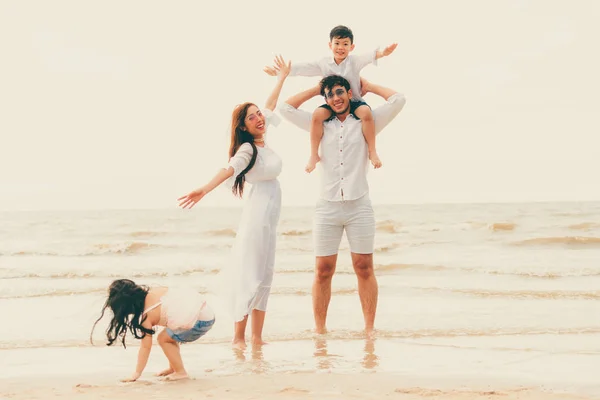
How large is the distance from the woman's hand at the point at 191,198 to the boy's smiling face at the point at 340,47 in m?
1.84

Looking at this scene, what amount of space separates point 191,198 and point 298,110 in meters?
1.65

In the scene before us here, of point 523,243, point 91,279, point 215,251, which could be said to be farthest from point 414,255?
point 91,279

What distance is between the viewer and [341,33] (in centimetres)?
588

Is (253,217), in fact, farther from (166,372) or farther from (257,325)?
(166,372)

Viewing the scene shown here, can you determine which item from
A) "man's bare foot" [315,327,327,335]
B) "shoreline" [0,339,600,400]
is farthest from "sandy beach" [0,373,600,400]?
"man's bare foot" [315,327,327,335]

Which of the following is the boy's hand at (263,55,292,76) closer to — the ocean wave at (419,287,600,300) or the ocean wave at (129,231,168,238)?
the ocean wave at (419,287,600,300)

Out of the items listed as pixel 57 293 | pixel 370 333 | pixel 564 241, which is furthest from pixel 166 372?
pixel 564 241

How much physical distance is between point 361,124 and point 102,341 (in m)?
2.95

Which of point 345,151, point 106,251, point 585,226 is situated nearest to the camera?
point 345,151

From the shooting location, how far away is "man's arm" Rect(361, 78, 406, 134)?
19.7 ft

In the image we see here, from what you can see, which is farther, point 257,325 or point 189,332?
A: point 257,325

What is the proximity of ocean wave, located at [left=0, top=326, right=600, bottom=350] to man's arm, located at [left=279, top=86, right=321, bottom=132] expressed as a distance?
182 centimetres

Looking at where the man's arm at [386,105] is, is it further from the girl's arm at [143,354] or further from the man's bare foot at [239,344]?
the girl's arm at [143,354]

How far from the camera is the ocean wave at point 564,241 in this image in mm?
18006
